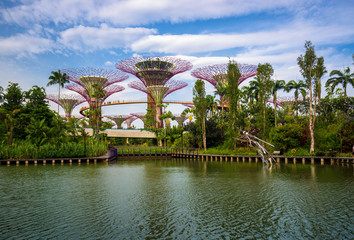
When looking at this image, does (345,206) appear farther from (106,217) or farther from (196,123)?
(196,123)

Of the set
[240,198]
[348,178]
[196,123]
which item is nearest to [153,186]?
[240,198]

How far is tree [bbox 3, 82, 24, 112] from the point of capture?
135 feet

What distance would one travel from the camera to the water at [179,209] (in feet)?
30.0

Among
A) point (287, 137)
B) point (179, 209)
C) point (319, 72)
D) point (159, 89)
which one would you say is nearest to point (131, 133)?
point (159, 89)

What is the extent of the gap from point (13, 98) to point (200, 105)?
26359mm

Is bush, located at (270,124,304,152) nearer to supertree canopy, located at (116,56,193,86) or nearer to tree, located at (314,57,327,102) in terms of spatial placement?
tree, located at (314,57,327,102)

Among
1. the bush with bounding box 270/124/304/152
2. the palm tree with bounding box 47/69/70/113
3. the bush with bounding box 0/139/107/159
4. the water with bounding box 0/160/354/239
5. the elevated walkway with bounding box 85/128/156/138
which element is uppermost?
the palm tree with bounding box 47/69/70/113

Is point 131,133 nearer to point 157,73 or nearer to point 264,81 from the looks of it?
point 157,73

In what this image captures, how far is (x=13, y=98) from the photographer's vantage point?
1646 inches

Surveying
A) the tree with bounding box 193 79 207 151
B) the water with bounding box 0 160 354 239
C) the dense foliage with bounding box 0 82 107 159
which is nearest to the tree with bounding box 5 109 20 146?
the dense foliage with bounding box 0 82 107 159

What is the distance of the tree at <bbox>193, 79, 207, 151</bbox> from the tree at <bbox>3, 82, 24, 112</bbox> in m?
24.7

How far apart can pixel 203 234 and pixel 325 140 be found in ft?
90.3

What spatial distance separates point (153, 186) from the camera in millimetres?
17750

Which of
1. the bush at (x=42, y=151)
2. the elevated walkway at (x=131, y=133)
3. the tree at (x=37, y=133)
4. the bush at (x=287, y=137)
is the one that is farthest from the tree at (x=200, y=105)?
the elevated walkway at (x=131, y=133)
